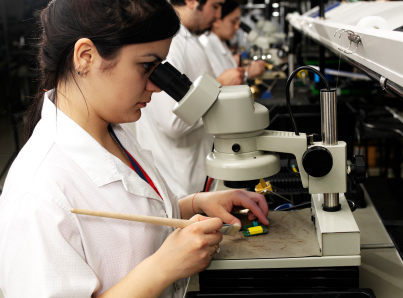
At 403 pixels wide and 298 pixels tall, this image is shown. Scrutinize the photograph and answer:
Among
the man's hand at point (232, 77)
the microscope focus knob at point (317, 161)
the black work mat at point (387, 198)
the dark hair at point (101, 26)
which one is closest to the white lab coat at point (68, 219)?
the dark hair at point (101, 26)

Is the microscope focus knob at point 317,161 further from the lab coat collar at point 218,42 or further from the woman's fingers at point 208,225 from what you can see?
the lab coat collar at point 218,42

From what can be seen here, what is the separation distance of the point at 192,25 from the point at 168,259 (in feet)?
5.07

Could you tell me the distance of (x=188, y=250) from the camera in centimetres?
86

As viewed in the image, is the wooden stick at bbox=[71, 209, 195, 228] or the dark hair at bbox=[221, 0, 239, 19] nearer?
the wooden stick at bbox=[71, 209, 195, 228]

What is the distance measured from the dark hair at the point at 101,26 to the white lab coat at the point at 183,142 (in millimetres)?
936

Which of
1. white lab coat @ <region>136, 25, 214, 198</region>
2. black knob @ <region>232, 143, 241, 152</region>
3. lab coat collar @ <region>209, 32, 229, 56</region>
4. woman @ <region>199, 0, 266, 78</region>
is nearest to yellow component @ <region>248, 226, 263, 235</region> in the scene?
black knob @ <region>232, 143, 241, 152</region>

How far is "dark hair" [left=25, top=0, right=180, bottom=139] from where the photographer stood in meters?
0.87

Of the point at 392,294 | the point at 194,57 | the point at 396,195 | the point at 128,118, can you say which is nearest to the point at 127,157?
the point at 128,118

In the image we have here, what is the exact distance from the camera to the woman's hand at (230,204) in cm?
113

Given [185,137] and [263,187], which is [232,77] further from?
[263,187]

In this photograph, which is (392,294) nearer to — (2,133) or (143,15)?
(143,15)

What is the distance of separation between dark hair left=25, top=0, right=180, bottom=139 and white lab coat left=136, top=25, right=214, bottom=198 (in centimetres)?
94

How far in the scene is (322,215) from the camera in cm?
99

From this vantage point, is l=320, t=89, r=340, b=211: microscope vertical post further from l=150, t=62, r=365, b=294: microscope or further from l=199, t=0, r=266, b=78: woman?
l=199, t=0, r=266, b=78: woman
